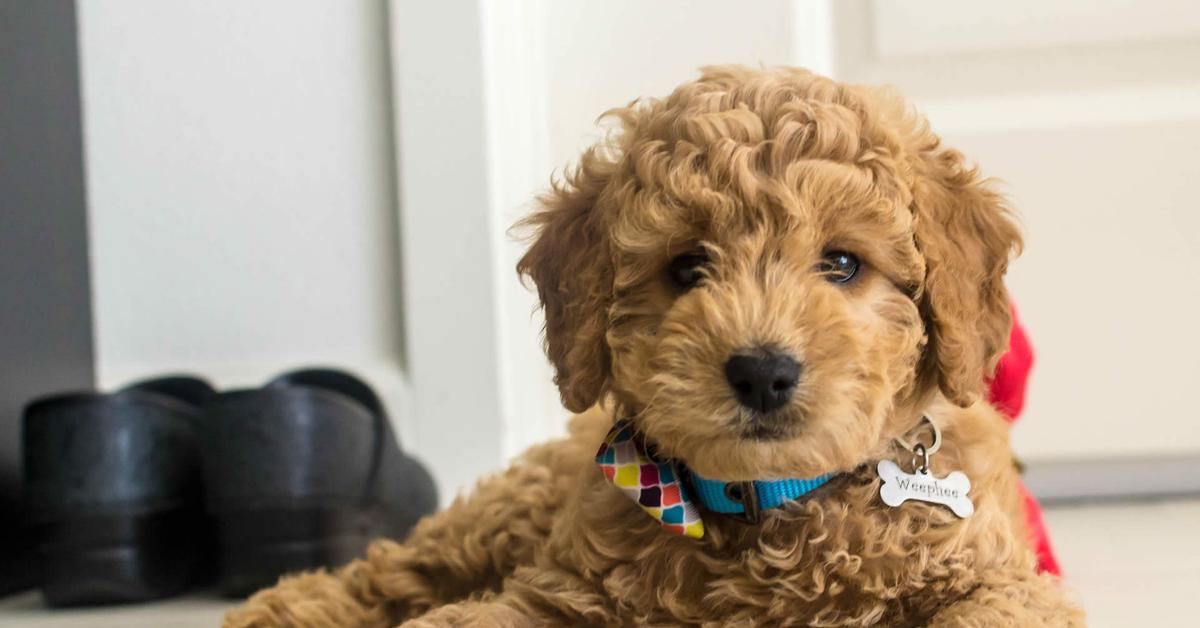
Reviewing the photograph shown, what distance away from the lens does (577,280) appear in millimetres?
1449

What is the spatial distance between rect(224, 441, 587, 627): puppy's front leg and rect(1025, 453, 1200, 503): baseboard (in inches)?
58.6

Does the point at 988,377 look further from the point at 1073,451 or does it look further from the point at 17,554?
the point at 17,554

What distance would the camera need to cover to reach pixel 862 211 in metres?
1.30

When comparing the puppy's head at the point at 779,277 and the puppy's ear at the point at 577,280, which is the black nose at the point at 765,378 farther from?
the puppy's ear at the point at 577,280

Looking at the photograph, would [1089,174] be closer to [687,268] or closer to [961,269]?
[961,269]

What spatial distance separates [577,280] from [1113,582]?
3.71ft

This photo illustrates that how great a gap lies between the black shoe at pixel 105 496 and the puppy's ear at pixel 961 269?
4.96ft

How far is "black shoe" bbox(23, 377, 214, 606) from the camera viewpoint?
215cm

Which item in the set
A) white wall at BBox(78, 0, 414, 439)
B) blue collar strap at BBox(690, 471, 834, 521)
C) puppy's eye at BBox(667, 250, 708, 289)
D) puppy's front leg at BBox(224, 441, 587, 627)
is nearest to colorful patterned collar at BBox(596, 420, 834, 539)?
blue collar strap at BBox(690, 471, 834, 521)

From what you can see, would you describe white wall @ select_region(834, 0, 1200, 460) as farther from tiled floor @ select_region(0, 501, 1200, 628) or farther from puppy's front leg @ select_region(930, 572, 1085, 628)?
puppy's front leg @ select_region(930, 572, 1085, 628)

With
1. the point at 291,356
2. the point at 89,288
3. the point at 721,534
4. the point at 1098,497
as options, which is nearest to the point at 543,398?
the point at 291,356

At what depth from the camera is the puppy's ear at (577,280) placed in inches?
56.1

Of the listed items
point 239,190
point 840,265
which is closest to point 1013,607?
point 840,265

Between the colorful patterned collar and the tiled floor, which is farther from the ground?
the colorful patterned collar
